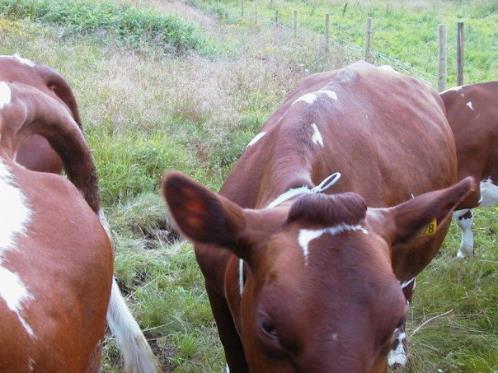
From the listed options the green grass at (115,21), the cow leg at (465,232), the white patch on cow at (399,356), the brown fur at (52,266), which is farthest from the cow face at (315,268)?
the green grass at (115,21)

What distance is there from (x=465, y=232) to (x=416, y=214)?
3.58 m

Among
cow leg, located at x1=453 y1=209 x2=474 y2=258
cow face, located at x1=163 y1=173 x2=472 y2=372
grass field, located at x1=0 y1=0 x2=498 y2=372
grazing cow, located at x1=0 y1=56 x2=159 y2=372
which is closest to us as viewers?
cow face, located at x1=163 y1=173 x2=472 y2=372

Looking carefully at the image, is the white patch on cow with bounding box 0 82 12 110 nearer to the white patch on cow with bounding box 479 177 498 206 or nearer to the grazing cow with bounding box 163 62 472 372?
the grazing cow with bounding box 163 62 472 372

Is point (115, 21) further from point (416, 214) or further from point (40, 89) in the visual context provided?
point (416, 214)

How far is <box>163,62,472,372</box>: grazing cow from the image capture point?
5.04 feet

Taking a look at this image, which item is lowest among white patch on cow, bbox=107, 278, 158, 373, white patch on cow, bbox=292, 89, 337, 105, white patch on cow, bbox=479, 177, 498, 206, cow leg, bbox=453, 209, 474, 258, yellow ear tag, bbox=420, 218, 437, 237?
cow leg, bbox=453, 209, 474, 258

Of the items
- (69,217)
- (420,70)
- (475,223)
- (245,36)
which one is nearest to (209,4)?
(245,36)

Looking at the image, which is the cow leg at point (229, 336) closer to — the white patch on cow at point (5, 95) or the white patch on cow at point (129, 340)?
the white patch on cow at point (129, 340)

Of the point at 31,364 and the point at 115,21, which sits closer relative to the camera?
the point at 31,364

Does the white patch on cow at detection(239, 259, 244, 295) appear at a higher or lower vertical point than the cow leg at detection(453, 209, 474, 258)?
higher

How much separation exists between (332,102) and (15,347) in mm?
1765

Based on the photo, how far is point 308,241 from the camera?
5.44 ft

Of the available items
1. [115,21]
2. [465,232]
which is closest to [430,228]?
[465,232]

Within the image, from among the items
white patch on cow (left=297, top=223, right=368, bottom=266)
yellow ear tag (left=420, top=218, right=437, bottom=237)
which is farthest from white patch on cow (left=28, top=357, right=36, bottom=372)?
yellow ear tag (left=420, top=218, right=437, bottom=237)
